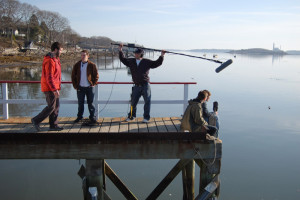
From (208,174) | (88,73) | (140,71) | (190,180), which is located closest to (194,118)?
(208,174)

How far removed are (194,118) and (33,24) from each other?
11564cm

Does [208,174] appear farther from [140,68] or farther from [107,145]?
[140,68]

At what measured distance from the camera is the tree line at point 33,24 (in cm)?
9746

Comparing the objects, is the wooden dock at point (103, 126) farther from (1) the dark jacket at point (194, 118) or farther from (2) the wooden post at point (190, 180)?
(2) the wooden post at point (190, 180)

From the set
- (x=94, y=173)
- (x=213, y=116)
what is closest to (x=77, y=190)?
(x=94, y=173)

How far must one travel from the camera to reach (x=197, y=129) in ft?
21.6

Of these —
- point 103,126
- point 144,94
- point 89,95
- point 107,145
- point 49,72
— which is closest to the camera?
point 107,145

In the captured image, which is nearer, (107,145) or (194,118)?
(107,145)

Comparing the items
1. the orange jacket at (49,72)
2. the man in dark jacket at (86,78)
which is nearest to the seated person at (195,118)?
the man in dark jacket at (86,78)

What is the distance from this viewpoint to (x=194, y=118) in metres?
6.55

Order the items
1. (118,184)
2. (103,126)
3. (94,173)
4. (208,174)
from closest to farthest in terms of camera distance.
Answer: (94,173) < (208,174) < (103,126) < (118,184)

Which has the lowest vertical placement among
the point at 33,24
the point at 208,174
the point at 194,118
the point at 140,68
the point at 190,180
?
the point at 190,180

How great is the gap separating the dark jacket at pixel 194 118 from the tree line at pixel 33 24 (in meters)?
90.7

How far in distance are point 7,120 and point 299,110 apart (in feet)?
68.7
